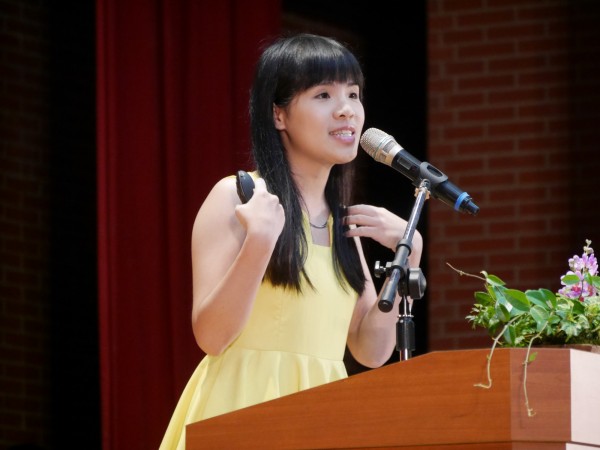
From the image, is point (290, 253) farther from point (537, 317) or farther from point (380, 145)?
point (537, 317)

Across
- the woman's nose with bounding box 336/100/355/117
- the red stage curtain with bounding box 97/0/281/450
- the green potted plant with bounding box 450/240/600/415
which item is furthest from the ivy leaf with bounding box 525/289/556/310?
the red stage curtain with bounding box 97/0/281/450

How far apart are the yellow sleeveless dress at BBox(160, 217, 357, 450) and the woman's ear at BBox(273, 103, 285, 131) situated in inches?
13.5

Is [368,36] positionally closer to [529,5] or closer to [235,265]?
[529,5]

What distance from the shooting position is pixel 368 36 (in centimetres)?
676

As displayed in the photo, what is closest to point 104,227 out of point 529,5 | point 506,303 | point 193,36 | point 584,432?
point 193,36

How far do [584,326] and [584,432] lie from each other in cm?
29

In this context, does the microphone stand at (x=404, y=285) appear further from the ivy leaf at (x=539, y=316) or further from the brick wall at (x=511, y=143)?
the brick wall at (x=511, y=143)

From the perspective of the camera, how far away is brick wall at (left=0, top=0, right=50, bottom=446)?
241 inches

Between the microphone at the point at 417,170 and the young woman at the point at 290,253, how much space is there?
0.66 feet

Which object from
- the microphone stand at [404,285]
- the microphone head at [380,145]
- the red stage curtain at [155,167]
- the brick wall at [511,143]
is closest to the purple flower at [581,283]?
the microphone stand at [404,285]

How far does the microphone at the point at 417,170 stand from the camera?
2.72 meters

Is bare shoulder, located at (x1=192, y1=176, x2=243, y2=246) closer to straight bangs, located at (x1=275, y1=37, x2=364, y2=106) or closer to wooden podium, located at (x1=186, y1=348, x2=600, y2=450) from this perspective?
straight bangs, located at (x1=275, y1=37, x2=364, y2=106)

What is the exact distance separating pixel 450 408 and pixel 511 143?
3366 mm

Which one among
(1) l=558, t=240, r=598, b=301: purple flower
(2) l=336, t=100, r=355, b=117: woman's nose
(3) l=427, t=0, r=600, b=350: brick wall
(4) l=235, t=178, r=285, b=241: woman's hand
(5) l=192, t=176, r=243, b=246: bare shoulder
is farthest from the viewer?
(3) l=427, t=0, r=600, b=350: brick wall
